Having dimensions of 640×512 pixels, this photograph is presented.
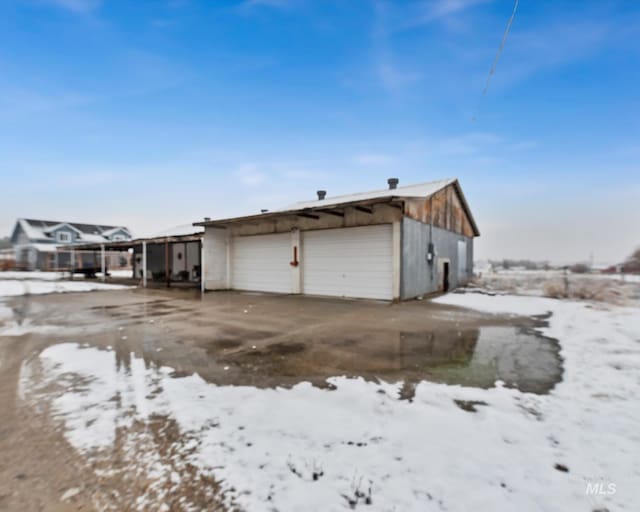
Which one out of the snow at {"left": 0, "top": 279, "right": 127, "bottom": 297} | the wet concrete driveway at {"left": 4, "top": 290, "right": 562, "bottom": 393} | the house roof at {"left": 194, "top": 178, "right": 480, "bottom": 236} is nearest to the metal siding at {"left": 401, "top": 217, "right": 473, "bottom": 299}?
the house roof at {"left": 194, "top": 178, "right": 480, "bottom": 236}

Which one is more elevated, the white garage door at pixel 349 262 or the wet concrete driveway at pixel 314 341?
the white garage door at pixel 349 262

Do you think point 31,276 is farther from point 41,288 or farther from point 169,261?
point 41,288

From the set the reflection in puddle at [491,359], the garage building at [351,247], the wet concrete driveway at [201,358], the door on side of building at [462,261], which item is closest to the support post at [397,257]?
the garage building at [351,247]

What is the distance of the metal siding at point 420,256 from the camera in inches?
394

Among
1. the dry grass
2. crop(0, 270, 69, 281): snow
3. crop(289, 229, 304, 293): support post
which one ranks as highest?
crop(289, 229, 304, 293): support post

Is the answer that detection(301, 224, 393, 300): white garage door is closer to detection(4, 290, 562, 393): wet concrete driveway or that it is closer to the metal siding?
the metal siding

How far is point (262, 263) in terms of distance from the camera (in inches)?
543

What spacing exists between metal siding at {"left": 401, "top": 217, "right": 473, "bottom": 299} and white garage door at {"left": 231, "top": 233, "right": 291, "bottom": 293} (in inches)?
209

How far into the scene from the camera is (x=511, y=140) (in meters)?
14.7

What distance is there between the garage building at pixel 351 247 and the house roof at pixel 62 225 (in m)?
31.4

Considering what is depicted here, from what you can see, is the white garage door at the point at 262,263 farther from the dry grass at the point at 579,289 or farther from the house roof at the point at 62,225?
the house roof at the point at 62,225

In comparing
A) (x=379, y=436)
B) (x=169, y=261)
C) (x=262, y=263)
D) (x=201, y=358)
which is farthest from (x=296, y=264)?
(x=169, y=261)

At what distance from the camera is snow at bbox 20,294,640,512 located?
161 centimetres

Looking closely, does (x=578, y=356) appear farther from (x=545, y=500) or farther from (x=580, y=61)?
(x=580, y=61)
